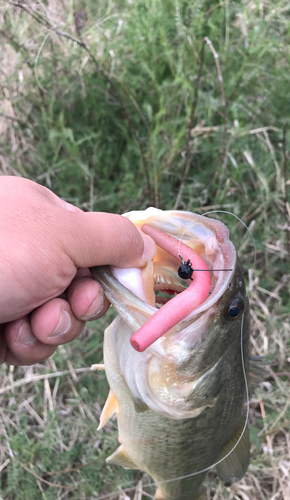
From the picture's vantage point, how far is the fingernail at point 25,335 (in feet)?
4.18

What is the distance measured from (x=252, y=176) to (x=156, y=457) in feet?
7.39

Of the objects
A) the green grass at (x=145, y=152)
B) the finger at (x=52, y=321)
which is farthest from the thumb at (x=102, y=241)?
the green grass at (x=145, y=152)

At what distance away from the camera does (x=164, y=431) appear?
5.08 feet

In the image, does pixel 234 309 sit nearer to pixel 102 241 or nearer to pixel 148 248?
pixel 148 248

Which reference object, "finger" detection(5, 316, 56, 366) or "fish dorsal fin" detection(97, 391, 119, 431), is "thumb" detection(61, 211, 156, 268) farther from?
"fish dorsal fin" detection(97, 391, 119, 431)

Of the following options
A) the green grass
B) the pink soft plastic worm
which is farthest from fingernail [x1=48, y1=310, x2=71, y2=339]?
the green grass

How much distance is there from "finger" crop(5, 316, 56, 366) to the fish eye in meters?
0.76

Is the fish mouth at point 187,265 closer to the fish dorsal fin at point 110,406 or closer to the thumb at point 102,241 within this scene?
the thumb at point 102,241

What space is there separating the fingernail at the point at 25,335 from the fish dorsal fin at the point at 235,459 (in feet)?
3.97

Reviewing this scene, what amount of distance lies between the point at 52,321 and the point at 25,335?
15 cm

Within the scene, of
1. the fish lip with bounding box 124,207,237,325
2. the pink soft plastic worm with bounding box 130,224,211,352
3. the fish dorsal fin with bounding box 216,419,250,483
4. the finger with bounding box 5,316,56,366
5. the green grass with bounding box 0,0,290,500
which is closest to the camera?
the pink soft plastic worm with bounding box 130,224,211,352

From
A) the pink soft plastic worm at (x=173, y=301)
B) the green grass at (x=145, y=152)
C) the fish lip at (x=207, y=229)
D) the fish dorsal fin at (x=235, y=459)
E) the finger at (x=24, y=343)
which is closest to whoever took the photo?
the pink soft plastic worm at (x=173, y=301)

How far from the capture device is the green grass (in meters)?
2.45

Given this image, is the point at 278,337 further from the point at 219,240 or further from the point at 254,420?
the point at 219,240
